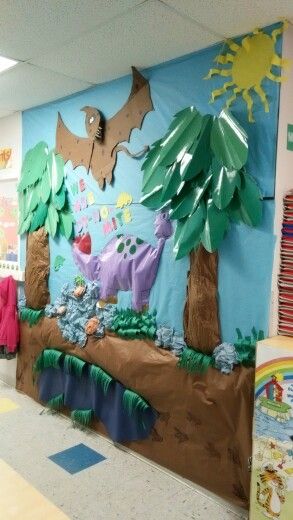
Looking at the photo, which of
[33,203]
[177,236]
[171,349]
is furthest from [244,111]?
[33,203]

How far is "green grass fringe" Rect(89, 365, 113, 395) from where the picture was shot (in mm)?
2697

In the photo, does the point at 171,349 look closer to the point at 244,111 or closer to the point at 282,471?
the point at 282,471

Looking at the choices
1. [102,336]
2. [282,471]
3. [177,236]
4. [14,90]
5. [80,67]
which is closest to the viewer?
[282,471]

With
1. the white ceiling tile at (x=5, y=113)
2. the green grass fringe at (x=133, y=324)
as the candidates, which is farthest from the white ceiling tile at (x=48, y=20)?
the green grass fringe at (x=133, y=324)

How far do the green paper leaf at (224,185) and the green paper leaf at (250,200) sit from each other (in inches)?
1.3

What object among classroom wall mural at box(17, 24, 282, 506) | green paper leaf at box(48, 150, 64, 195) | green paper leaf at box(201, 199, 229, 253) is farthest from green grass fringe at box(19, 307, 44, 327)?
green paper leaf at box(201, 199, 229, 253)

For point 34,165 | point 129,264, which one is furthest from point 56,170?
point 129,264

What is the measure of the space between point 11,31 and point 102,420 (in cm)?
231

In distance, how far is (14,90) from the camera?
2984mm

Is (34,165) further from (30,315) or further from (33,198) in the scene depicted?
(30,315)

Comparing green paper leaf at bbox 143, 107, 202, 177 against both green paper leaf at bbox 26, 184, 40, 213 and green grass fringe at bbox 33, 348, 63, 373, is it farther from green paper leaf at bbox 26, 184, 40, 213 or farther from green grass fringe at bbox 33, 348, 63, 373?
green grass fringe at bbox 33, 348, 63, 373

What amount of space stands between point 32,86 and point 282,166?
6.03ft

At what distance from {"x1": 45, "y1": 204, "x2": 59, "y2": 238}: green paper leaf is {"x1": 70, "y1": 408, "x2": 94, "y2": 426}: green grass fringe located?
130 cm

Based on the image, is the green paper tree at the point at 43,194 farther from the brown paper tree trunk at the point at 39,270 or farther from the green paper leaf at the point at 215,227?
the green paper leaf at the point at 215,227
